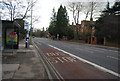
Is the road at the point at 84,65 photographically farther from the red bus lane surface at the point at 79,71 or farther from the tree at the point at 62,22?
the tree at the point at 62,22

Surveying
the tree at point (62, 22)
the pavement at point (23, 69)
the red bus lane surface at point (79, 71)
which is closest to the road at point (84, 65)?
the red bus lane surface at point (79, 71)

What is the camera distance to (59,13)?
62.9m

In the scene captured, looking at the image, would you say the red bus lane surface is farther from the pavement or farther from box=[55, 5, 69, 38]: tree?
box=[55, 5, 69, 38]: tree

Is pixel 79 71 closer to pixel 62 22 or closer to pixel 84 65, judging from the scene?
pixel 84 65

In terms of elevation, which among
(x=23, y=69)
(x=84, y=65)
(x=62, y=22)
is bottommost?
(x=84, y=65)

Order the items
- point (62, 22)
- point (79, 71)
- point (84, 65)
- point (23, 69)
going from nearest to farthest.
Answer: point (23, 69), point (79, 71), point (84, 65), point (62, 22)

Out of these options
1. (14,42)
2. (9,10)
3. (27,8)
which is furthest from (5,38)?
(27,8)

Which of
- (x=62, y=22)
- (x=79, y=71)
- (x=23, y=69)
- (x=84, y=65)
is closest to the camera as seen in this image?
(x=23, y=69)

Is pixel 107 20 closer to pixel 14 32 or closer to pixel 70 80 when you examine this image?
pixel 70 80

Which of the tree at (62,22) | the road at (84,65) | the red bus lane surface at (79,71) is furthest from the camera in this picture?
the tree at (62,22)

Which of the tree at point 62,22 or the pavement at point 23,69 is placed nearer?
the pavement at point 23,69

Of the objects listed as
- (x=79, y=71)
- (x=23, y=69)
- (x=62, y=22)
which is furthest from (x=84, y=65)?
(x=62, y=22)

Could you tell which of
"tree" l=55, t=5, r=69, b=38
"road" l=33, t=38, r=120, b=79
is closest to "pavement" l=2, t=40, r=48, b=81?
"road" l=33, t=38, r=120, b=79

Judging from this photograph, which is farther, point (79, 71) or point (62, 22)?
point (62, 22)
